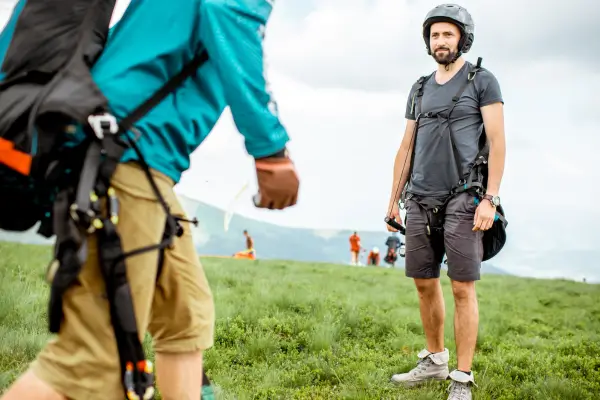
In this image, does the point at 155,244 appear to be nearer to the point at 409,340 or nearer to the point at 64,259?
the point at 64,259

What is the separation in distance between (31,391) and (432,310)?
10.9 ft

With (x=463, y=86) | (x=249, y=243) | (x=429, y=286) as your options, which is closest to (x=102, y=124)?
(x=463, y=86)

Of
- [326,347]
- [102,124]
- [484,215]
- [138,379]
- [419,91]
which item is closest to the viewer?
[102,124]

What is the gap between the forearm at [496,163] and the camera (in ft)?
13.6

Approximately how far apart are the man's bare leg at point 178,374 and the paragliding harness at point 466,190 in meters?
2.63

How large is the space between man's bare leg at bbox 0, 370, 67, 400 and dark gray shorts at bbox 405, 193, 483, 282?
3.06 m

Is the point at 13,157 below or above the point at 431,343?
above

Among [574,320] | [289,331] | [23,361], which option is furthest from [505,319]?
[23,361]

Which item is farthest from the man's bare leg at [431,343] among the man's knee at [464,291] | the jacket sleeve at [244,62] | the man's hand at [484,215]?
the jacket sleeve at [244,62]

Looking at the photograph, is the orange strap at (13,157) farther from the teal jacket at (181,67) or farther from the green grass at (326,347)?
the green grass at (326,347)

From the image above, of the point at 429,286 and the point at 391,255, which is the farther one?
the point at 391,255

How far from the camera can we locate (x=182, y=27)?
184 cm

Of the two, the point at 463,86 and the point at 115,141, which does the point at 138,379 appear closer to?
the point at 115,141

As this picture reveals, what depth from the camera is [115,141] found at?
1730 millimetres
